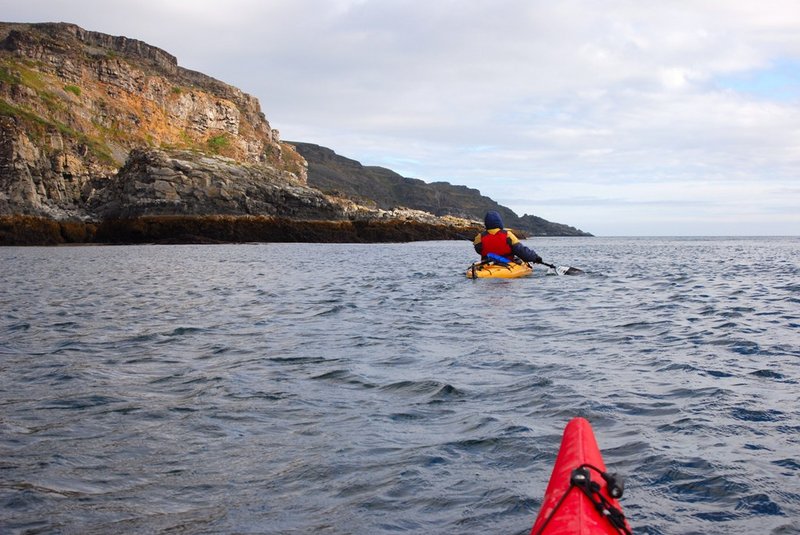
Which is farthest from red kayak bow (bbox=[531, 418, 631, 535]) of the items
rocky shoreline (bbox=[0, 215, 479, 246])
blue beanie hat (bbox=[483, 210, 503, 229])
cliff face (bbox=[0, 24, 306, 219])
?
cliff face (bbox=[0, 24, 306, 219])

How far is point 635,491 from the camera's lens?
4.61 metres

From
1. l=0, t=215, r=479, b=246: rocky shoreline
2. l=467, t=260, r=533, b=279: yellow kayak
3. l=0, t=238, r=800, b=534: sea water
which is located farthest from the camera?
l=0, t=215, r=479, b=246: rocky shoreline

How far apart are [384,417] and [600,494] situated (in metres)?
3.43

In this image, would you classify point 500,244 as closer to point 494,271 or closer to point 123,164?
point 494,271

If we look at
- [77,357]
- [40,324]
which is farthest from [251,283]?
[77,357]

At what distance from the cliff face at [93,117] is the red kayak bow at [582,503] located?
71.3 metres

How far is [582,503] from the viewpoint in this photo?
3.24 metres

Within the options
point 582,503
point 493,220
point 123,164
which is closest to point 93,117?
point 123,164

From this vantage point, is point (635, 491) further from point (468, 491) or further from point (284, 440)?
point (284, 440)

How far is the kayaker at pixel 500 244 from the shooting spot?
22297 millimetres

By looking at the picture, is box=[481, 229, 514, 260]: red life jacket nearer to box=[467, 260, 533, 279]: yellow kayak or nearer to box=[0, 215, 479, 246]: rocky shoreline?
box=[467, 260, 533, 279]: yellow kayak

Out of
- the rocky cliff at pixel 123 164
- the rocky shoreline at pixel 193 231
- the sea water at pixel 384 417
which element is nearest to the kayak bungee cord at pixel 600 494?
the sea water at pixel 384 417

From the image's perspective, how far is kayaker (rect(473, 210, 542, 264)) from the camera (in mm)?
22297

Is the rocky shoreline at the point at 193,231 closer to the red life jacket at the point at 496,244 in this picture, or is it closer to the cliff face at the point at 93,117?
the cliff face at the point at 93,117
